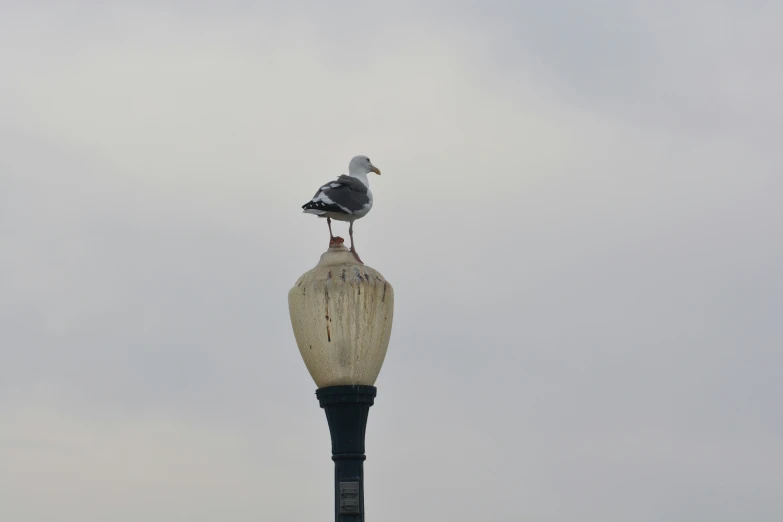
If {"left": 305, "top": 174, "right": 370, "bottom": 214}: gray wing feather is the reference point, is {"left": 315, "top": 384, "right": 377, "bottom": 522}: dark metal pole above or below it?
below

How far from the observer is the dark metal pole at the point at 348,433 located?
7.68 meters

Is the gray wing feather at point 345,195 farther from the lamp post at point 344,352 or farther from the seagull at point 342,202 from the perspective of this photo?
the lamp post at point 344,352

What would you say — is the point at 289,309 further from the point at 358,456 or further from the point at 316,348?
the point at 358,456

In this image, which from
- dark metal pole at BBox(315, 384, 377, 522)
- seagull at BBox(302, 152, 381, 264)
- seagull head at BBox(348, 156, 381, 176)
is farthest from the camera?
seagull head at BBox(348, 156, 381, 176)

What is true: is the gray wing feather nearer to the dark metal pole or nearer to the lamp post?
the lamp post

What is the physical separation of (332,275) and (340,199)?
141cm

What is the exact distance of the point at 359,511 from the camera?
25.0 ft

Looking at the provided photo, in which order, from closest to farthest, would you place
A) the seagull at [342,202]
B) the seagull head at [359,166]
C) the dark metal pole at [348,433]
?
the dark metal pole at [348,433], the seagull at [342,202], the seagull head at [359,166]

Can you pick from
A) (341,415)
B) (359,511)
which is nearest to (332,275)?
(341,415)

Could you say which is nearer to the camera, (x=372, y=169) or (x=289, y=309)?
(x=289, y=309)

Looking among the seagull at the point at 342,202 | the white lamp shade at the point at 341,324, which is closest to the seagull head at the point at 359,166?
the seagull at the point at 342,202

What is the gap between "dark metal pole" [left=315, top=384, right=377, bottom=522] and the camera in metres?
7.68

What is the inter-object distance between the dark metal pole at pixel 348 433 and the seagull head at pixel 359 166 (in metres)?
3.16

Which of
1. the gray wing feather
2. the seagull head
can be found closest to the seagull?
the gray wing feather
